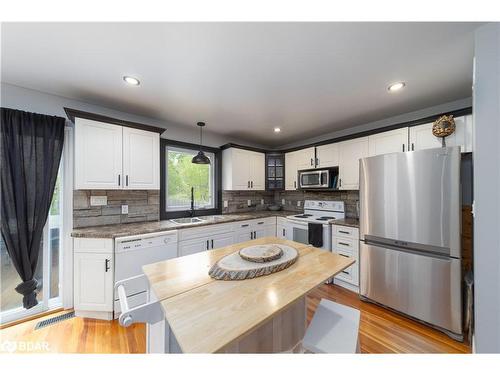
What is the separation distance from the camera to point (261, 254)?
4.34ft

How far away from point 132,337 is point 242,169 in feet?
8.69

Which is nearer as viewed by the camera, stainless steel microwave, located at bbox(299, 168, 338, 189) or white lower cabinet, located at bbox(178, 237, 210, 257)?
white lower cabinet, located at bbox(178, 237, 210, 257)

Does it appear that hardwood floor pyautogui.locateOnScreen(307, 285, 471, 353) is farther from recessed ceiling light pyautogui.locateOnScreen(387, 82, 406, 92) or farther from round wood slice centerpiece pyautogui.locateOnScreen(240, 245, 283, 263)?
recessed ceiling light pyautogui.locateOnScreen(387, 82, 406, 92)

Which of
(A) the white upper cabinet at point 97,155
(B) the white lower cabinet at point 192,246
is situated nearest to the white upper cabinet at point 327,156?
(B) the white lower cabinet at point 192,246

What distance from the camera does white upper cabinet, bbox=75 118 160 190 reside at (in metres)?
1.99

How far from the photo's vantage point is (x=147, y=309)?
2.91 feet

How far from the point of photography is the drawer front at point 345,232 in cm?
244

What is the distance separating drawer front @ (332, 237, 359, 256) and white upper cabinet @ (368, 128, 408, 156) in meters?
1.24

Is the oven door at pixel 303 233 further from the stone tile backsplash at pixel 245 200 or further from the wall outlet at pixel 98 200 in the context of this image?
the wall outlet at pixel 98 200

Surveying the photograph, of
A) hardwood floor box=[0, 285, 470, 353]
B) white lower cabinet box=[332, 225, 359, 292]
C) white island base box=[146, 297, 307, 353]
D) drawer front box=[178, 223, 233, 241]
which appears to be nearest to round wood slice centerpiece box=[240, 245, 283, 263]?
white island base box=[146, 297, 307, 353]

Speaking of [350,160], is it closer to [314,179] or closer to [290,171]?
[314,179]

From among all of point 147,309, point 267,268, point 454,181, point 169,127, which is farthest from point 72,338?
point 454,181

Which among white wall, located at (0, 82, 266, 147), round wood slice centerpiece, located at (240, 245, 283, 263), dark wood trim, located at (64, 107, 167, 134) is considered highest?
white wall, located at (0, 82, 266, 147)
